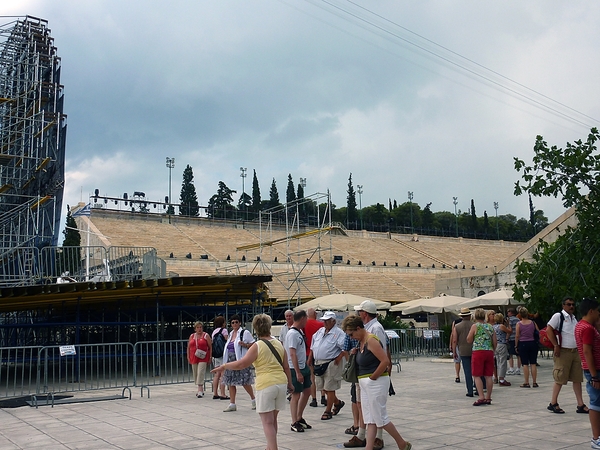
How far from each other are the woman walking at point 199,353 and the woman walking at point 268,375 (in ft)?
20.3

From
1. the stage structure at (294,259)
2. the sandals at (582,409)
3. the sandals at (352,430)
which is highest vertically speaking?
the stage structure at (294,259)

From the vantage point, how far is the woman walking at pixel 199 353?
12.2m

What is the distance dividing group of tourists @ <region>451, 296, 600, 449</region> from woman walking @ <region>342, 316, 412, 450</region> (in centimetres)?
214

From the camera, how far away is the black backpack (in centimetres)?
1200

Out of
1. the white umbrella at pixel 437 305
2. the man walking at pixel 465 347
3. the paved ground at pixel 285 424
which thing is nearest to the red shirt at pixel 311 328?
the paved ground at pixel 285 424

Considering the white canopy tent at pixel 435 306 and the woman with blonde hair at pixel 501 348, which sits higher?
the white canopy tent at pixel 435 306

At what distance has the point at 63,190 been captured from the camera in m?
27.3

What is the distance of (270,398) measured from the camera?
6062 mm

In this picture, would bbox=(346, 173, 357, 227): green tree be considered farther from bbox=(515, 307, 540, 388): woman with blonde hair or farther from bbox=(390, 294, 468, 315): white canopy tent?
bbox=(515, 307, 540, 388): woman with blonde hair

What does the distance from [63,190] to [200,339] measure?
17728 millimetres

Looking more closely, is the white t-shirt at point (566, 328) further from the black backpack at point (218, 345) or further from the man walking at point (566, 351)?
the black backpack at point (218, 345)

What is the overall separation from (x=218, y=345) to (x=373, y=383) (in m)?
6.34

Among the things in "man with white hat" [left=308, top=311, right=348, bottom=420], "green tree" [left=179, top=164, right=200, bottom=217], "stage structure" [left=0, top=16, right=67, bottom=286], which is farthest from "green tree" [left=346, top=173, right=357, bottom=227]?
"man with white hat" [left=308, top=311, right=348, bottom=420]

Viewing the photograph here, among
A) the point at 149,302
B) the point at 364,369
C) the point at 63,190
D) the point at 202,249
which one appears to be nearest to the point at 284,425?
the point at 364,369
